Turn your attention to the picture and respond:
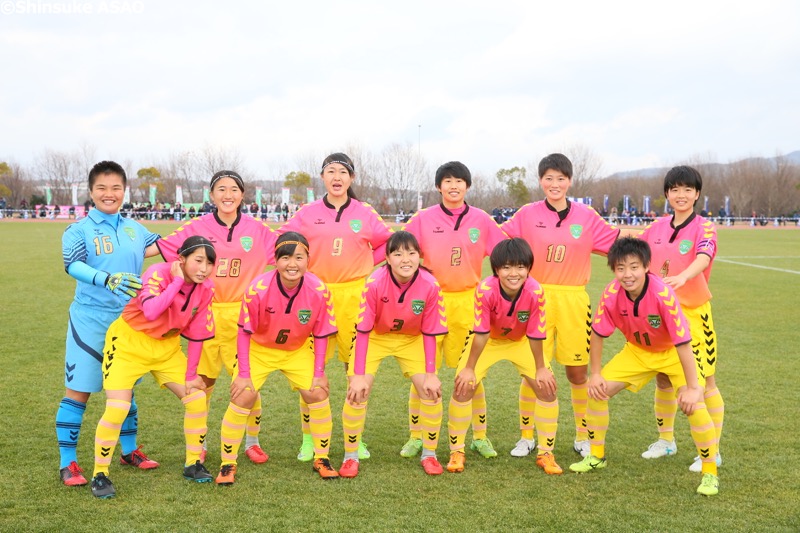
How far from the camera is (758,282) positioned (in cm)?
1541

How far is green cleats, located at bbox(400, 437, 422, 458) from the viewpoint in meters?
5.06

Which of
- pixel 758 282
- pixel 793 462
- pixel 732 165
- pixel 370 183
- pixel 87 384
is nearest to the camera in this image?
→ pixel 87 384

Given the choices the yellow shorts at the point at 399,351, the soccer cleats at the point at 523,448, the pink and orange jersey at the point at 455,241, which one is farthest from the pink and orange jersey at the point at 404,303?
the soccer cleats at the point at 523,448

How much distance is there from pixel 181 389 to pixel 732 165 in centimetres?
7821

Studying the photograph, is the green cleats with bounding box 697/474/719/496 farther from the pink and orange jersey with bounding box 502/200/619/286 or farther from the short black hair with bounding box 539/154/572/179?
the short black hair with bounding box 539/154/572/179

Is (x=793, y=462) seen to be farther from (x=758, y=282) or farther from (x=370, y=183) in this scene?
(x=370, y=183)

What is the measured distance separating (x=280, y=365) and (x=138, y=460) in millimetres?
1302

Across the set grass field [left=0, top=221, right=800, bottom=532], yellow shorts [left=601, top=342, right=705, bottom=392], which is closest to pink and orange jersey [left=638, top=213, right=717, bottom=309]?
yellow shorts [left=601, top=342, right=705, bottom=392]

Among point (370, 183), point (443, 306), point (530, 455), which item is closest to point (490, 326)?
point (443, 306)

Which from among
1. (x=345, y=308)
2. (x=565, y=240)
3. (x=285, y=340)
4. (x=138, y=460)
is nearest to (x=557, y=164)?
(x=565, y=240)

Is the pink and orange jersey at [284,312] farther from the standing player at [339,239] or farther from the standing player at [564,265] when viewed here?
the standing player at [564,265]

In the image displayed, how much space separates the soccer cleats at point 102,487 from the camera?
4.16 meters

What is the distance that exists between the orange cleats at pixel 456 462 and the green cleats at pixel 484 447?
0.30m

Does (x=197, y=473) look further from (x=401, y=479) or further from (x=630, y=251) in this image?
(x=630, y=251)
